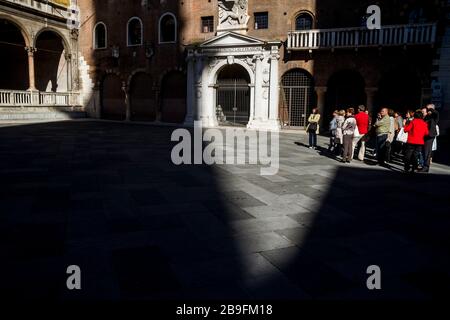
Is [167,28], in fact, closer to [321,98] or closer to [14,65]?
[321,98]

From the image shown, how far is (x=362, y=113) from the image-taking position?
10914mm

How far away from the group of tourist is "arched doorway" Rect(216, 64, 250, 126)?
31.9ft

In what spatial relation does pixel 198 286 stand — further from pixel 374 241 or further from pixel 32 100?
pixel 32 100

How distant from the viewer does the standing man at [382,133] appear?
405 inches

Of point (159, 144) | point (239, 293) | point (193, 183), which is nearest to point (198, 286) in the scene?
point (239, 293)

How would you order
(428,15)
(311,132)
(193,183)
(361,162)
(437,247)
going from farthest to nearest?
(428,15) → (311,132) → (361,162) → (193,183) → (437,247)

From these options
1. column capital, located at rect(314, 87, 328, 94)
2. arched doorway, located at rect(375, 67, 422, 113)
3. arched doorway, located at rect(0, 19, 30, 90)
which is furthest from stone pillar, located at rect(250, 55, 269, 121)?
arched doorway, located at rect(0, 19, 30, 90)

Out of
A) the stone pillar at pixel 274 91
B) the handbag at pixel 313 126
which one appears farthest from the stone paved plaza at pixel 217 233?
the stone pillar at pixel 274 91

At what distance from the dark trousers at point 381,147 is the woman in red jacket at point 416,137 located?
113 cm

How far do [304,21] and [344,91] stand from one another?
4.44m

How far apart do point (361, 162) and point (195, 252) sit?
26.4 feet

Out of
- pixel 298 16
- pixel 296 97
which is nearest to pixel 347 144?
pixel 296 97

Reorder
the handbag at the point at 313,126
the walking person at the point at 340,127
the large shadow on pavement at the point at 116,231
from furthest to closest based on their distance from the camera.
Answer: the handbag at the point at 313,126
the walking person at the point at 340,127
the large shadow on pavement at the point at 116,231

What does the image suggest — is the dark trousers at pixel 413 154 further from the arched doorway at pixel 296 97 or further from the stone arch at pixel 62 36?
the stone arch at pixel 62 36
